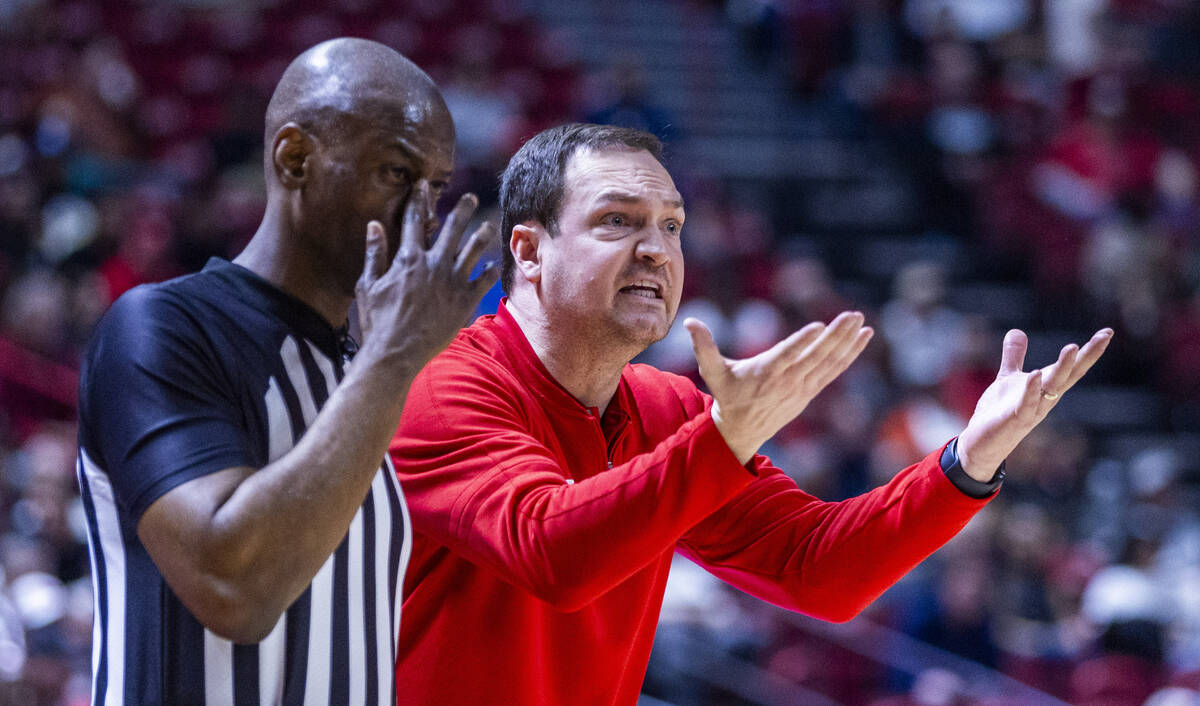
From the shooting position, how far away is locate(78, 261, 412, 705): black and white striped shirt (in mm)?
1955

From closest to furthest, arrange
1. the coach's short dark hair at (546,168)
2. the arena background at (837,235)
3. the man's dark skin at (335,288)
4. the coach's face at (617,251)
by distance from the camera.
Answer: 1. the man's dark skin at (335,288)
2. the coach's face at (617,251)
3. the coach's short dark hair at (546,168)
4. the arena background at (837,235)

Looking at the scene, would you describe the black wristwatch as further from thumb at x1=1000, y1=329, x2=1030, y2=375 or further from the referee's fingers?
the referee's fingers

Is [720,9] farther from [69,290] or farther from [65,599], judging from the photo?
[65,599]

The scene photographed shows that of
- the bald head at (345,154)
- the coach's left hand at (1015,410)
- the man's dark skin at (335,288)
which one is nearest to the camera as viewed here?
the man's dark skin at (335,288)

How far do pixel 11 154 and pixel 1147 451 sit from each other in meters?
8.48

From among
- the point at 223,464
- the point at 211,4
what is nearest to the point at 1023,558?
the point at 223,464

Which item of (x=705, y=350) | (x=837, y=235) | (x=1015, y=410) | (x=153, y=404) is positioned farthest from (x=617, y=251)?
(x=837, y=235)

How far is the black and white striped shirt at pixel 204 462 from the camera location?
1955mm

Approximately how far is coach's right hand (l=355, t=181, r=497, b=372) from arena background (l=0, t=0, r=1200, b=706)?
4.31 metres

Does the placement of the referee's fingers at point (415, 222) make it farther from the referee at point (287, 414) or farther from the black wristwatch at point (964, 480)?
the black wristwatch at point (964, 480)

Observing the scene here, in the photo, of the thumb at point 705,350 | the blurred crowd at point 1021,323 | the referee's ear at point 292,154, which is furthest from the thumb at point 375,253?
the blurred crowd at point 1021,323

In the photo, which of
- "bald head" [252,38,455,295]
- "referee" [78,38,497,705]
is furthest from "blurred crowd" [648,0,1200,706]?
"bald head" [252,38,455,295]

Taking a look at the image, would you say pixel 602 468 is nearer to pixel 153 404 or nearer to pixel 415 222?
pixel 415 222

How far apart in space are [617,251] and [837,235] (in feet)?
29.3
